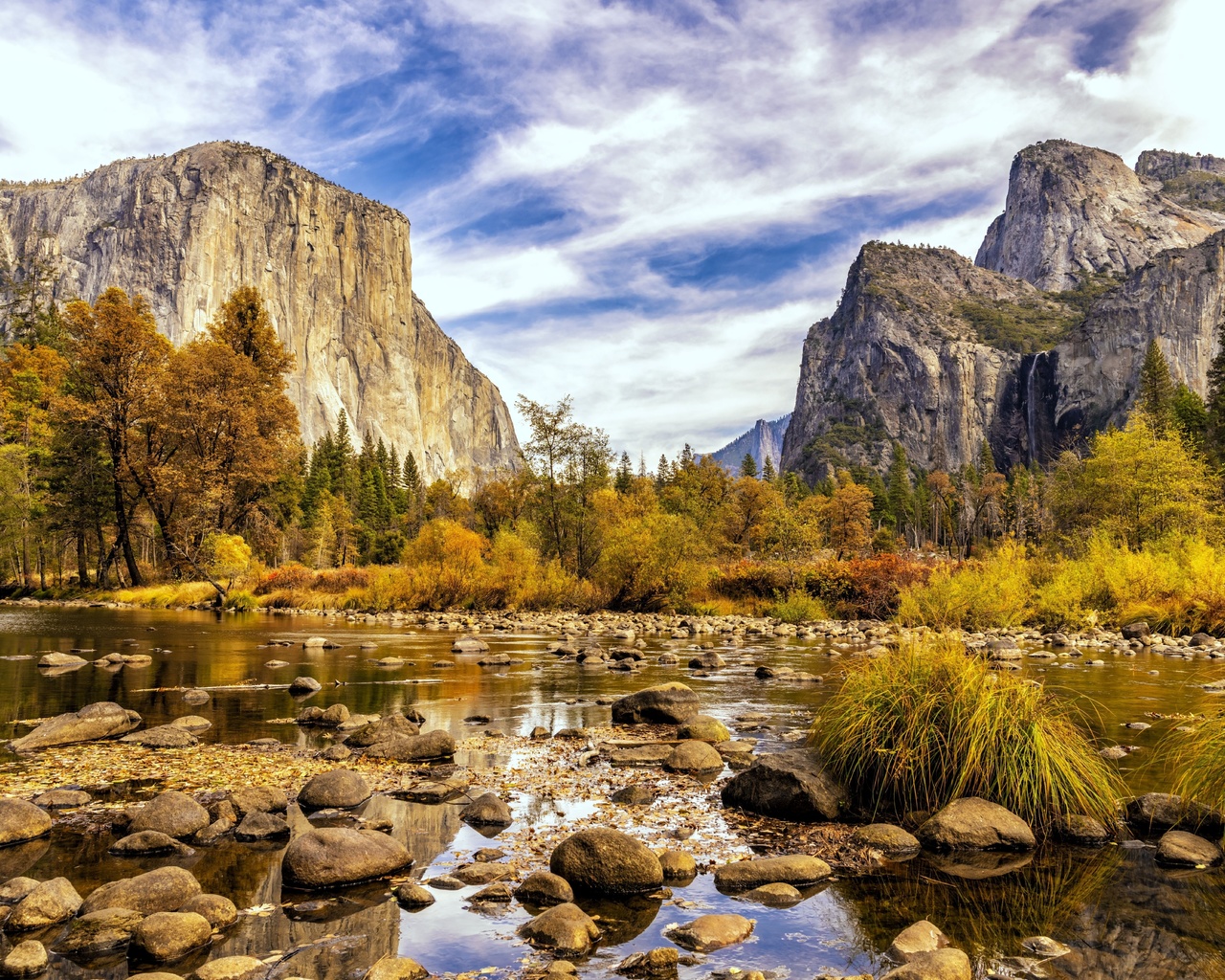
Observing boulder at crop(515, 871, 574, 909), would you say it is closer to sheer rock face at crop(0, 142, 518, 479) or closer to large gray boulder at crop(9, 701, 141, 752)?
large gray boulder at crop(9, 701, 141, 752)

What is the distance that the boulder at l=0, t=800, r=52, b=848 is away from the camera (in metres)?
6.05

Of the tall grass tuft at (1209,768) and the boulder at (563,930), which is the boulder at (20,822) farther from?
the tall grass tuft at (1209,768)

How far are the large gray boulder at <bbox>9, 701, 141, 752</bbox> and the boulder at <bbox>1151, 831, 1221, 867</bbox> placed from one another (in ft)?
37.0

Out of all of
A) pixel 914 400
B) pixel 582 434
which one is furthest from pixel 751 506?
pixel 914 400

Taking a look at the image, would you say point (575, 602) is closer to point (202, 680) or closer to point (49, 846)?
point (202, 680)

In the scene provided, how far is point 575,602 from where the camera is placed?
3466 centimetres

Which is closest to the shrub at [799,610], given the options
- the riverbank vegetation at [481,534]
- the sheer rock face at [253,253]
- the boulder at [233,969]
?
the riverbank vegetation at [481,534]

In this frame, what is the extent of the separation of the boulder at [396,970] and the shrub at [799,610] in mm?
26522

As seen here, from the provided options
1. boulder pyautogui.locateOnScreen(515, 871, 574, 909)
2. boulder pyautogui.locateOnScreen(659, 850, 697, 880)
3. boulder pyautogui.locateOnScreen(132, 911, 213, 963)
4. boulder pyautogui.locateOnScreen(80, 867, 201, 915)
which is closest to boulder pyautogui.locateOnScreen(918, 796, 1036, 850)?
boulder pyautogui.locateOnScreen(659, 850, 697, 880)

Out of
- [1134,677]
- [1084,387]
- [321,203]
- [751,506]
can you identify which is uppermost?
[321,203]

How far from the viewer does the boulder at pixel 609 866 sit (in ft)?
17.9

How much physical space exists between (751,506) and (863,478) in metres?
79.9

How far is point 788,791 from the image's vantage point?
7105mm

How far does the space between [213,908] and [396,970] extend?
1445 mm
